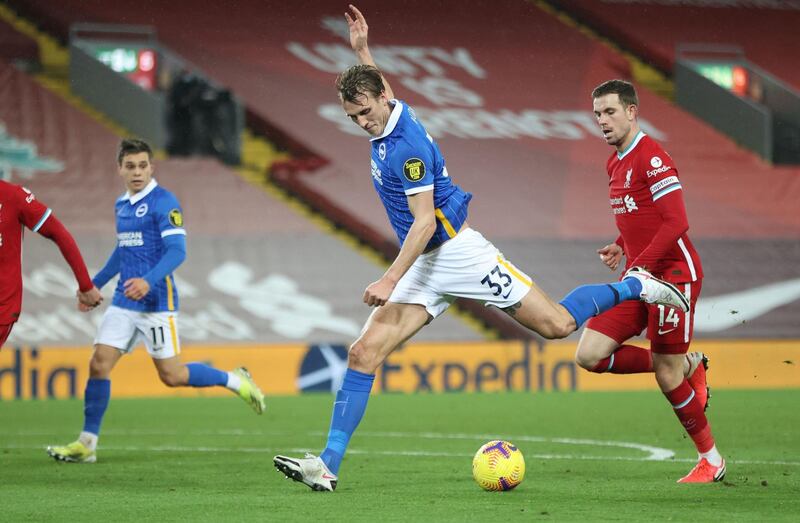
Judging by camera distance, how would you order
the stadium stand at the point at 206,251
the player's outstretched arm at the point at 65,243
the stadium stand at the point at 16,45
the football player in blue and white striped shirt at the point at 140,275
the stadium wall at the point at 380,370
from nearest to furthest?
the player's outstretched arm at the point at 65,243
the football player in blue and white striped shirt at the point at 140,275
the stadium wall at the point at 380,370
the stadium stand at the point at 206,251
the stadium stand at the point at 16,45

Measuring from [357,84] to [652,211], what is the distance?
1868 mm

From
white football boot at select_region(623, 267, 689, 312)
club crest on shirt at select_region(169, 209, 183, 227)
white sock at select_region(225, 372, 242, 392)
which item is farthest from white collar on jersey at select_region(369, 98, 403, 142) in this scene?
white sock at select_region(225, 372, 242, 392)

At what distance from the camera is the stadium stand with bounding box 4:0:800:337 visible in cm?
1820

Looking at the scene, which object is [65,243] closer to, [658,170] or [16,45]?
[658,170]

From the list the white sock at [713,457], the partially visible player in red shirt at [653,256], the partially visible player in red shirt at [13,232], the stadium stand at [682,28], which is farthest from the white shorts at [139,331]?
the stadium stand at [682,28]

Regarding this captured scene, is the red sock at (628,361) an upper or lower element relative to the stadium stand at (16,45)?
lower

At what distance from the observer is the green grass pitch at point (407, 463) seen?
5.52 metres

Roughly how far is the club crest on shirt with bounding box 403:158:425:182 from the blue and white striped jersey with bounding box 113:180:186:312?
289cm

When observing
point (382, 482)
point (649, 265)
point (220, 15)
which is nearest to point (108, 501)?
point (382, 482)

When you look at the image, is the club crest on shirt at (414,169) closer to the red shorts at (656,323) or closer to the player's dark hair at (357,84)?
the player's dark hair at (357,84)

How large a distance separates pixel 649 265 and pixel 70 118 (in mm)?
12941

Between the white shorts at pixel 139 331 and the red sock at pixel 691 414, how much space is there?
3558 millimetres

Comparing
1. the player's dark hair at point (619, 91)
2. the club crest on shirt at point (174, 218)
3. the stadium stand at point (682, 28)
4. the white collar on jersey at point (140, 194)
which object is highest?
the stadium stand at point (682, 28)

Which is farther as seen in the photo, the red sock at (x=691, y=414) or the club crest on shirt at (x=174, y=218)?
the club crest on shirt at (x=174, y=218)
